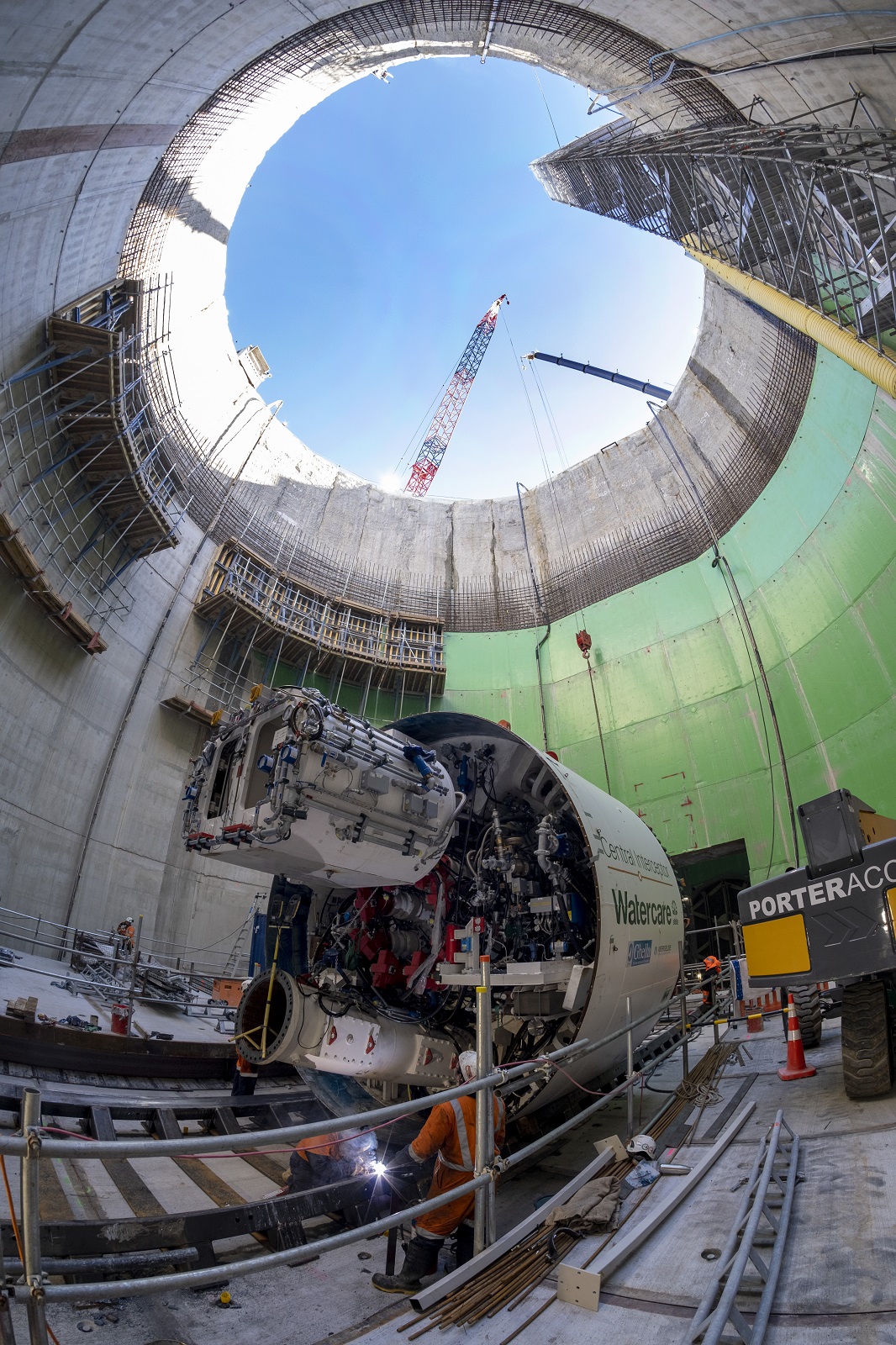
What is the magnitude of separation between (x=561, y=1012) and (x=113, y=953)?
439 inches

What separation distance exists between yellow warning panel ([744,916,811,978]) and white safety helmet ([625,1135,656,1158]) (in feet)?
5.12

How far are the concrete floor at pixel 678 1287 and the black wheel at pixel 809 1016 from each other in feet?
7.88

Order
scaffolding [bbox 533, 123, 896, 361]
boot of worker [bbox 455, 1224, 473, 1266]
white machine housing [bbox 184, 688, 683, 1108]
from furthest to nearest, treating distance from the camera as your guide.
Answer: scaffolding [bbox 533, 123, 896, 361] < white machine housing [bbox 184, 688, 683, 1108] < boot of worker [bbox 455, 1224, 473, 1266]

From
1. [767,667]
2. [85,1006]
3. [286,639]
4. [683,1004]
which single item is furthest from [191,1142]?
[286,639]

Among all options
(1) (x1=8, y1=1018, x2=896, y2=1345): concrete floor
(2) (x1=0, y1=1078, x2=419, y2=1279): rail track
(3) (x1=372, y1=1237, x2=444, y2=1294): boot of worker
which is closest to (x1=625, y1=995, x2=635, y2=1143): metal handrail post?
(1) (x1=8, y1=1018, x2=896, y2=1345): concrete floor

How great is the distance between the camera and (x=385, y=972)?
634 cm

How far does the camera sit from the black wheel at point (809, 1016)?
6.82 meters

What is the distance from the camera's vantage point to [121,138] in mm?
10688

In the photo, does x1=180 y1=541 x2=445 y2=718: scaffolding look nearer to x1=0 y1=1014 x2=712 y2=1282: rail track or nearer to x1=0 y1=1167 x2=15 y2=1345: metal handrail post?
x1=0 y1=1014 x2=712 y2=1282: rail track

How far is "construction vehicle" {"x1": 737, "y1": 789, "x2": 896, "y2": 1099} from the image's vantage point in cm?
439

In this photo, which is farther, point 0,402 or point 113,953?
point 113,953

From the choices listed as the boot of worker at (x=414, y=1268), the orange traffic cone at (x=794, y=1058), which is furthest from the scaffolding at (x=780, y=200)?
the boot of worker at (x=414, y=1268)

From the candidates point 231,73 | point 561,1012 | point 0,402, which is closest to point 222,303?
point 231,73

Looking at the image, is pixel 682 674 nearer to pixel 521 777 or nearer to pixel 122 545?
pixel 521 777
